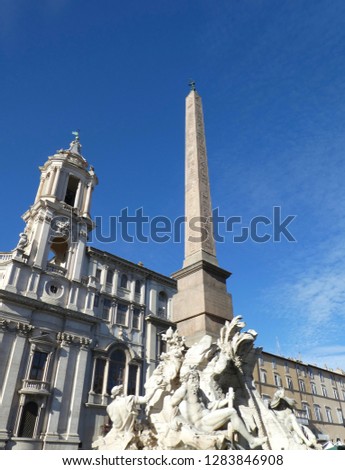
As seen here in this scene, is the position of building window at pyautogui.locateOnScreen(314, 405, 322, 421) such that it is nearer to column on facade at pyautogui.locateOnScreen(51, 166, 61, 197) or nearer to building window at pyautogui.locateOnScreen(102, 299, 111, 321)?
building window at pyautogui.locateOnScreen(102, 299, 111, 321)

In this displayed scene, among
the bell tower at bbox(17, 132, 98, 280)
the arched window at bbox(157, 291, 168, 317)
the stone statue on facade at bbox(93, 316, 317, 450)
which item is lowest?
the stone statue on facade at bbox(93, 316, 317, 450)

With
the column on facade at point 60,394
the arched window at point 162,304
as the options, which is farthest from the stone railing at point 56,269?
the arched window at point 162,304

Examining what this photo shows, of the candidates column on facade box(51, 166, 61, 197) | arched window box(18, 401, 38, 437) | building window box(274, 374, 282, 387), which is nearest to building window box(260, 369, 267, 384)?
building window box(274, 374, 282, 387)

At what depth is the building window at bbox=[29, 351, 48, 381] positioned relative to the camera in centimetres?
2105

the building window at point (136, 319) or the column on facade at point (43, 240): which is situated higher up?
the column on facade at point (43, 240)

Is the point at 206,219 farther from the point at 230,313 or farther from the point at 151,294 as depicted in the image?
the point at 151,294

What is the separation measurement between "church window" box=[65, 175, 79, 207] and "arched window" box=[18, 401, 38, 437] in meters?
16.8

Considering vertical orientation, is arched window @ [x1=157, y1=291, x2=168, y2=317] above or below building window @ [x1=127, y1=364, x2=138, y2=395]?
above

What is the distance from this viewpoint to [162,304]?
2967 cm

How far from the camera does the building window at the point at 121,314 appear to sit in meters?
26.4

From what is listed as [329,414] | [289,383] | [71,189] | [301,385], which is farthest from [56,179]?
[329,414]

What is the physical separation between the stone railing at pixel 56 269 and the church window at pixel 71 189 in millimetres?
7618

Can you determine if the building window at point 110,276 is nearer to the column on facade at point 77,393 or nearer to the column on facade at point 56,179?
the column on facade at point 77,393

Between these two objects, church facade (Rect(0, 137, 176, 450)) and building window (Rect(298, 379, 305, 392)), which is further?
building window (Rect(298, 379, 305, 392))
